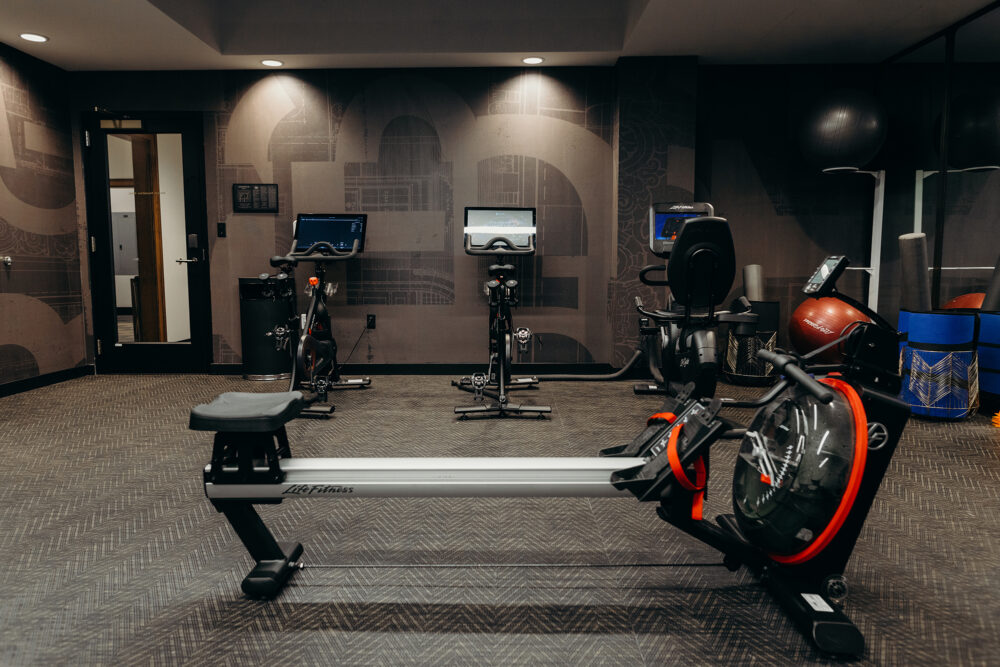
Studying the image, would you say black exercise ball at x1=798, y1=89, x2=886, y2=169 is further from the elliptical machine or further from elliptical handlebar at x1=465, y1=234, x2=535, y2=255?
elliptical handlebar at x1=465, y1=234, x2=535, y2=255

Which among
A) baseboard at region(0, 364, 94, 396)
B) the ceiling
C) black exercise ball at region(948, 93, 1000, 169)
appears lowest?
baseboard at region(0, 364, 94, 396)

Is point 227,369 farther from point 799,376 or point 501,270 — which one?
point 799,376

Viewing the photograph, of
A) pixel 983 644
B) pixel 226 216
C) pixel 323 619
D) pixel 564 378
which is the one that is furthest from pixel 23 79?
pixel 983 644

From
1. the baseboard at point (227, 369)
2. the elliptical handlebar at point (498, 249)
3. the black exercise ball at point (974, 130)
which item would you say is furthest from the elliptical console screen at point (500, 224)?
the black exercise ball at point (974, 130)

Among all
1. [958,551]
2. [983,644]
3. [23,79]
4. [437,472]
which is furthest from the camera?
[23,79]

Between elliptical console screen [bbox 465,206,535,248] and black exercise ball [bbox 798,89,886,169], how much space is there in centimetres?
241

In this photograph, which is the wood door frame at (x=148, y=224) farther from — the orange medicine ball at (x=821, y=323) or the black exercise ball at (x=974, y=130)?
the black exercise ball at (x=974, y=130)

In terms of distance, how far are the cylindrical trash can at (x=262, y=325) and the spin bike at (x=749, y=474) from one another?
3606mm

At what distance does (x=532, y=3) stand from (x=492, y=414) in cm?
355

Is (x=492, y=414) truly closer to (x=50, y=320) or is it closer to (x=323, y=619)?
(x=323, y=619)

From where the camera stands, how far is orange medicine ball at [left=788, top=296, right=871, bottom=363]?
482cm

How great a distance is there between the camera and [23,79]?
507cm

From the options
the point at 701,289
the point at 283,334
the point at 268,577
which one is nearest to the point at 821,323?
the point at 701,289

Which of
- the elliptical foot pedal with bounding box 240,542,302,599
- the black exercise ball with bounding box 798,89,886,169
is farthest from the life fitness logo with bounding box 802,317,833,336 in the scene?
the elliptical foot pedal with bounding box 240,542,302,599
